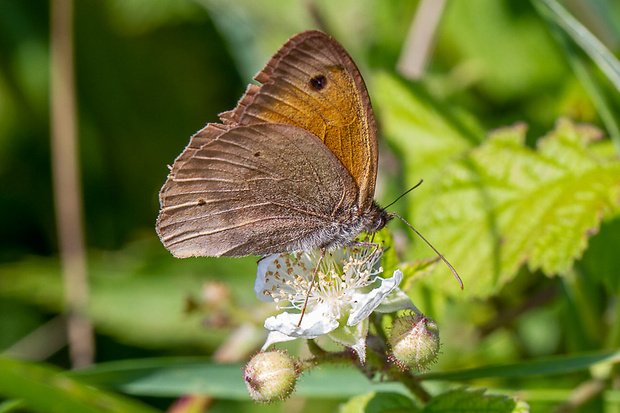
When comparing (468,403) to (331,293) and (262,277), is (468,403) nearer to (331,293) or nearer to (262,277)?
(331,293)

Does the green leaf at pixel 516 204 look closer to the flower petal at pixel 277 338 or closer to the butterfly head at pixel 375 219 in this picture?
the butterfly head at pixel 375 219

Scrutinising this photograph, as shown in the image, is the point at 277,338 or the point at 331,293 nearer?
the point at 277,338

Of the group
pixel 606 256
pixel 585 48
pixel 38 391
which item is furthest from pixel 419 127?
pixel 38 391

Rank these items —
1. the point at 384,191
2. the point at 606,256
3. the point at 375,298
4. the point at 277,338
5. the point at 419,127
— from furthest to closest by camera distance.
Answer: the point at 384,191 → the point at 419,127 → the point at 606,256 → the point at 277,338 → the point at 375,298

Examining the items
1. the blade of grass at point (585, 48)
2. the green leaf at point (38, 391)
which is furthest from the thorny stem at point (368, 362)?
the blade of grass at point (585, 48)

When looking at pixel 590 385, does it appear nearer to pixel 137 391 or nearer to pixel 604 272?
pixel 604 272

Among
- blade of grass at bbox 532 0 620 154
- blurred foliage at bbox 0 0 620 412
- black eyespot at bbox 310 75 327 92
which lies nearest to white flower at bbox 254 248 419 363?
blurred foliage at bbox 0 0 620 412
